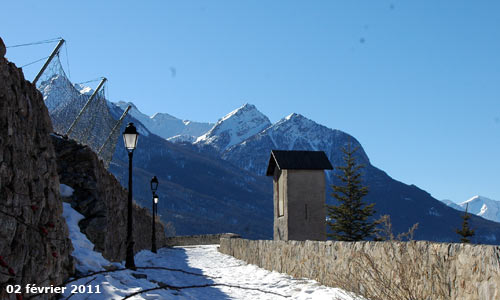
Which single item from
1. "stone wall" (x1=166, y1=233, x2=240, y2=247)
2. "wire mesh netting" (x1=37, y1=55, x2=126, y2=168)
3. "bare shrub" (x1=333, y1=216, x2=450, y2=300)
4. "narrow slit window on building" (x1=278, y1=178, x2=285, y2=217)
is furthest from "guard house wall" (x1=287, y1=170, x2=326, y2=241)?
"bare shrub" (x1=333, y1=216, x2=450, y2=300)

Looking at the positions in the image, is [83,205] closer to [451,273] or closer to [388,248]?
[388,248]

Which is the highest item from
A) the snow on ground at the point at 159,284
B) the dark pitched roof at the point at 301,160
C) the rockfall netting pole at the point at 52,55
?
the rockfall netting pole at the point at 52,55

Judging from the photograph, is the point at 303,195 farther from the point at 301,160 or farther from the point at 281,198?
the point at 301,160

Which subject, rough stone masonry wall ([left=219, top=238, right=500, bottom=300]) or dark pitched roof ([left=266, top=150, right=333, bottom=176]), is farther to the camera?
dark pitched roof ([left=266, top=150, right=333, bottom=176])

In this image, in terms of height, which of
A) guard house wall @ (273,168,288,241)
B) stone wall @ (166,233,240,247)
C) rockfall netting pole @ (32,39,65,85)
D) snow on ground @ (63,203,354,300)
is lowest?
stone wall @ (166,233,240,247)

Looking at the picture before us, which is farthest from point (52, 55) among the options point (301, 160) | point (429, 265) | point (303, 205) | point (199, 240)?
point (199, 240)

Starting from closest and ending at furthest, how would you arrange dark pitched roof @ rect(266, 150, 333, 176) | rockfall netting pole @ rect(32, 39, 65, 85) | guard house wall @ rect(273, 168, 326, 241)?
1. rockfall netting pole @ rect(32, 39, 65, 85)
2. guard house wall @ rect(273, 168, 326, 241)
3. dark pitched roof @ rect(266, 150, 333, 176)

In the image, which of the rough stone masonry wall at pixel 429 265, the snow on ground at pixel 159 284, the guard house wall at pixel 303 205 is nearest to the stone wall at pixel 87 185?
the snow on ground at pixel 159 284

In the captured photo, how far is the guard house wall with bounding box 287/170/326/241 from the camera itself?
26.4m

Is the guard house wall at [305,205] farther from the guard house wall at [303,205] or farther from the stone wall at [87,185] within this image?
the stone wall at [87,185]

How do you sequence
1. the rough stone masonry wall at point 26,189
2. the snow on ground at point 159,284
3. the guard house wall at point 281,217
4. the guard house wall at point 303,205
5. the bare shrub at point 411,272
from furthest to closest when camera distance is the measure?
1. the guard house wall at point 281,217
2. the guard house wall at point 303,205
3. the snow on ground at point 159,284
4. the bare shrub at point 411,272
5. the rough stone masonry wall at point 26,189

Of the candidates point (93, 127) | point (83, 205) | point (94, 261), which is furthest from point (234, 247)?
point (94, 261)

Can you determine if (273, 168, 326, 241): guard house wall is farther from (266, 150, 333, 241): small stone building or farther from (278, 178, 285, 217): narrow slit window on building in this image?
(278, 178, 285, 217): narrow slit window on building

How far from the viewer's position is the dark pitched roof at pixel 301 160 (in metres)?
26.9
